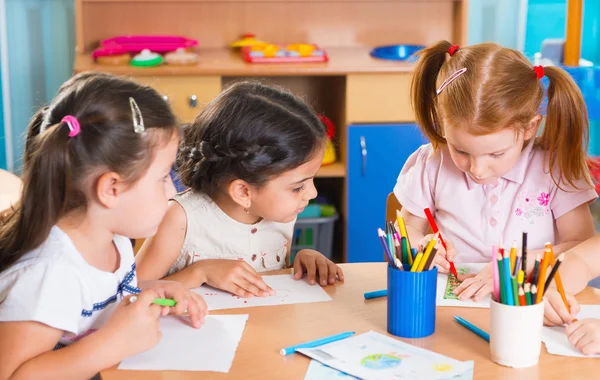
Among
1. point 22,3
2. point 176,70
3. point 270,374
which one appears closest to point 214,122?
point 270,374

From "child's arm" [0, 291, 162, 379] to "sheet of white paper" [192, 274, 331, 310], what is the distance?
21cm

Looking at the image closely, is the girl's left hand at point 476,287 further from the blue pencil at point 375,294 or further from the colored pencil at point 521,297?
the colored pencil at point 521,297

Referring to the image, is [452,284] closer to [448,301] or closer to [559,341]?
[448,301]

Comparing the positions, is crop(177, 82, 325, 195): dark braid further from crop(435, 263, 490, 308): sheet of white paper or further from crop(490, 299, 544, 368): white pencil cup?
crop(490, 299, 544, 368): white pencil cup

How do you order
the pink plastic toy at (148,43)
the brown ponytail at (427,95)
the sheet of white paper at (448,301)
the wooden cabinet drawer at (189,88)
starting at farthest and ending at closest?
1. the pink plastic toy at (148,43)
2. the wooden cabinet drawer at (189,88)
3. the brown ponytail at (427,95)
4. the sheet of white paper at (448,301)

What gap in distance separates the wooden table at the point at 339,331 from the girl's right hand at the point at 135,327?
0.04m

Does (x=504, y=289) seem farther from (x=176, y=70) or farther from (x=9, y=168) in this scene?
(x=9, y=168)

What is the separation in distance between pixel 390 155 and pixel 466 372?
2.02m

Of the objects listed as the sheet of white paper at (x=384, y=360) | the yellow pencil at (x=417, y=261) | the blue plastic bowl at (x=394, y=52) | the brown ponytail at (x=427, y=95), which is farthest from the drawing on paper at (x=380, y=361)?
the blue plastic bowl at (x=394, y=52)

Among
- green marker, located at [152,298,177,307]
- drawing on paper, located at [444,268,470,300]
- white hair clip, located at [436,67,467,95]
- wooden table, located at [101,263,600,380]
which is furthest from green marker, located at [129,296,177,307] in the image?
white hair clip, located at [436,67,467,95]

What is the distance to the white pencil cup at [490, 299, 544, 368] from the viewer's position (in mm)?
1062

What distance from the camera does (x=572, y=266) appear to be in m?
1.40

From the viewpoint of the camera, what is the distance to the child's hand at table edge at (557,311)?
1.20 m

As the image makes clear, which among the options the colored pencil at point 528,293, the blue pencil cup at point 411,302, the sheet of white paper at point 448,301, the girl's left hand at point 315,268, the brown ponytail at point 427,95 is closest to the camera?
the colored pencil at point 528,293
